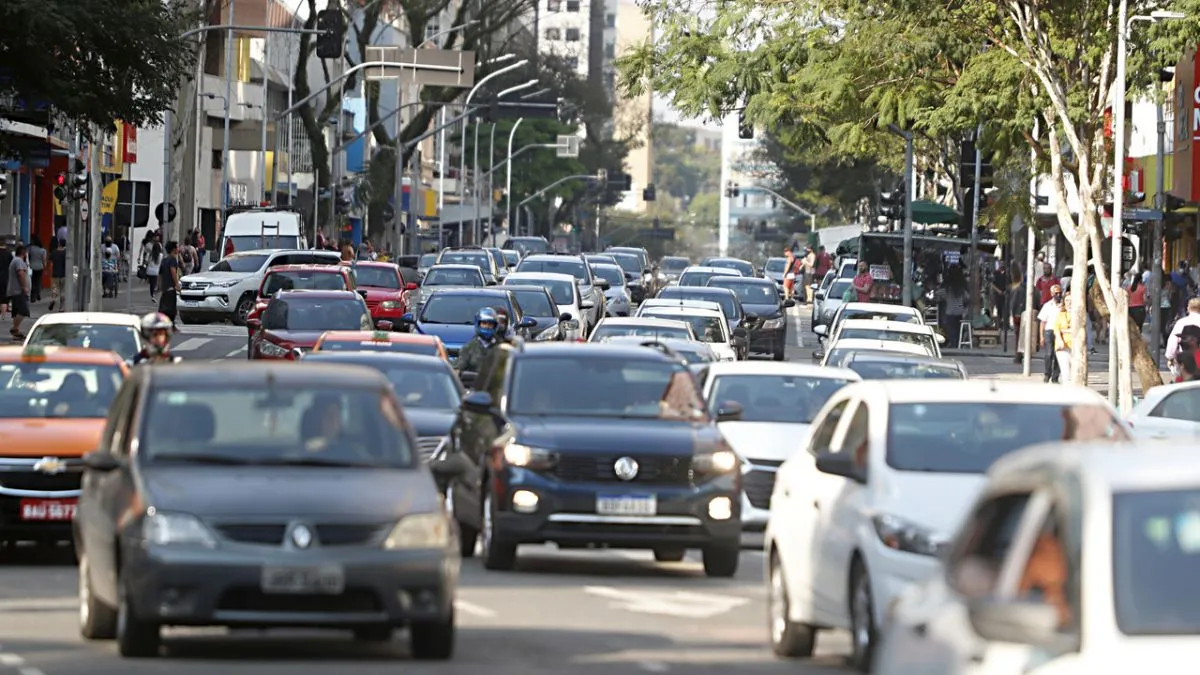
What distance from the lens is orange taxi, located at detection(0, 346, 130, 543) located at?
1563cm

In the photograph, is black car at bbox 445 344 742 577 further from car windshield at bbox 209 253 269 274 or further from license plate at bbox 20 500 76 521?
car windshield at bbox 209 253 269 274

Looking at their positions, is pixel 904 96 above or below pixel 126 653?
above

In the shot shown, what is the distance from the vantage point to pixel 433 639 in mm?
11133

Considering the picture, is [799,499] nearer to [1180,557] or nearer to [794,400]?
[1180,557]

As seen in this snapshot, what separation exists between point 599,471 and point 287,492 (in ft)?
15.7

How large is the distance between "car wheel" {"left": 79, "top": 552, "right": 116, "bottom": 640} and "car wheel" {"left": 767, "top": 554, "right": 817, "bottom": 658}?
3212 mm

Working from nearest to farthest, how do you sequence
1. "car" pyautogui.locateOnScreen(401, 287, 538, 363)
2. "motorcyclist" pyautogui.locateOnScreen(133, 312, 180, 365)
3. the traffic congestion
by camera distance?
the traffic congestion → "motorcyclist" pyautogui.locateOnScreen(133, 312, 180, 365) → "car" pyautogui.locateOnScreen(401, 287, 538, 363)

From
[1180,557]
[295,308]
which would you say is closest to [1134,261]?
[295,308]

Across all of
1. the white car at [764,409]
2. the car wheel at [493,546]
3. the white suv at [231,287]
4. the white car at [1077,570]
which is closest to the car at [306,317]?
the white car at [764,409]

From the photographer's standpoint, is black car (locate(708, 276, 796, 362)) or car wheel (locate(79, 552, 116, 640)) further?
black car (locate(708, 276, 796, 362))

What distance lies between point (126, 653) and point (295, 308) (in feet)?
67.3

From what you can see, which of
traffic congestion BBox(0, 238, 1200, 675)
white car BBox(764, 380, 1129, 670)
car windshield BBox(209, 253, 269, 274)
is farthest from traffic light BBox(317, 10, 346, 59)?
white car BBox(764, 380, 1129, 670)

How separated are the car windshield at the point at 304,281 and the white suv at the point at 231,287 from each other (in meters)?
8.39

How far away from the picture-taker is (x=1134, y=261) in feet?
134
